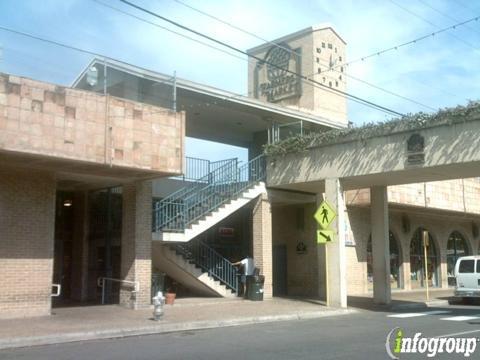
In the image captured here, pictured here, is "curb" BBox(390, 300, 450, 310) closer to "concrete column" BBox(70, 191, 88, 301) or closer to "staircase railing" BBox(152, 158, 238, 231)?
"staircase railing" BBox(152, 158, 238, 231)

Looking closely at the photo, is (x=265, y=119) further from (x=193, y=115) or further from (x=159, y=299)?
(x=159, y=299)

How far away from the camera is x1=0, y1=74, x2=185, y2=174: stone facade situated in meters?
14.4

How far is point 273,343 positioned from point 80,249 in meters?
12.1

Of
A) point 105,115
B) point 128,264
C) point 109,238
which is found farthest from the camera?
point 109,238

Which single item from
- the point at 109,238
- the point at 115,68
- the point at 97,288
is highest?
the point at 115,68

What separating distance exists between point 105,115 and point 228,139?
41.7ft

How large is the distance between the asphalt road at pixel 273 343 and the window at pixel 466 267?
7.24m

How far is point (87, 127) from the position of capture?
51.5ft

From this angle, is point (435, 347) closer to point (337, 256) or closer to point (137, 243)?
point (137, 243)

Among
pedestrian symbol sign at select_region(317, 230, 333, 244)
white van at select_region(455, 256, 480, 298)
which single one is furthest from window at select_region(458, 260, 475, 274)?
pedestrian symbol sign at select_region(317, 230, 333, 244)

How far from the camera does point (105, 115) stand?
53.0 feet

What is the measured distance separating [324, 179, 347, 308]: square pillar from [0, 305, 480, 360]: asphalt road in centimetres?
379

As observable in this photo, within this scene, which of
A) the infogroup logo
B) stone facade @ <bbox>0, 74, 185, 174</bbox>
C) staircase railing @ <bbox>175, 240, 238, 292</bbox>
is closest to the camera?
the infogroup logo

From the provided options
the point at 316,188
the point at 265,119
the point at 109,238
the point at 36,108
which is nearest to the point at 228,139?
the point at 265,119
